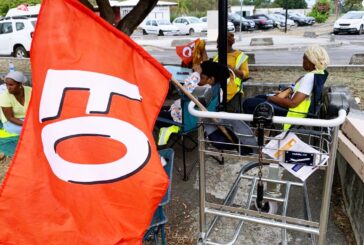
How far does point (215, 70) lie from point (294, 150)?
6.58 ft

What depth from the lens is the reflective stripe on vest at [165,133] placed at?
3.69 m

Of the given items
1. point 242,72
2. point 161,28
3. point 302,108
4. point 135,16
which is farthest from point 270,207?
point 161,28

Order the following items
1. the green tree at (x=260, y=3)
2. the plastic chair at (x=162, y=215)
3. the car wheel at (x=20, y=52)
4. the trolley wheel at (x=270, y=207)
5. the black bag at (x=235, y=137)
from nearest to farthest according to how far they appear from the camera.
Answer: the black bag at (x=235, y=137), the plastic chair at (x=162, y=215), the trolley wheel at (x=270, y=207), the car wheel at (x=20, y=52), the green tree at (x=260, y=3)

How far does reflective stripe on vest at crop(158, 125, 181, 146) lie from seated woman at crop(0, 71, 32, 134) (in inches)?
56.6

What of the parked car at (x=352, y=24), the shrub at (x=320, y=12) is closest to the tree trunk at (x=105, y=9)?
the parked car at (x=352, y=24)

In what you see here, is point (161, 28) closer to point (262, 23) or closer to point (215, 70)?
point (262, 23)

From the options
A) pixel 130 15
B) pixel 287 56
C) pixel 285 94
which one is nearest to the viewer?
pixel 285 94

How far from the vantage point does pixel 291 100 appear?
10.3 feet

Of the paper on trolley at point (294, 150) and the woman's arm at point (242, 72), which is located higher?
the paper on trolley at point (294, 150)

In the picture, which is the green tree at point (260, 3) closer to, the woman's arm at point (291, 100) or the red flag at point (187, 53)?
the red flag at point (187, 53)

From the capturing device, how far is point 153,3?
4.20m

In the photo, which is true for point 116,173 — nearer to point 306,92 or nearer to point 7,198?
point 7,198

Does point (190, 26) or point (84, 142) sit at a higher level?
point (84, 142)

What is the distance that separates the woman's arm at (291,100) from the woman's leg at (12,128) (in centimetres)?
255
